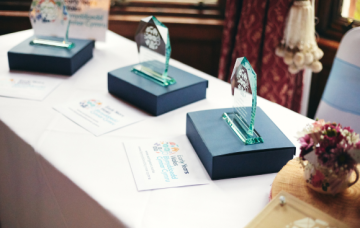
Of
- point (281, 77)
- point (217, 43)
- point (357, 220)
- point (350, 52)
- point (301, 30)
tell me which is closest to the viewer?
point (357, 220)

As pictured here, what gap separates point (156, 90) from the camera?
1.22m

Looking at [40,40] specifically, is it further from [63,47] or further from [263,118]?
[263,118]

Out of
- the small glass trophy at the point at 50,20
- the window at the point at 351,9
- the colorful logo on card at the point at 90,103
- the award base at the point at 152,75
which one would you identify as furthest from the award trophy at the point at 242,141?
the window at the point at 351,9

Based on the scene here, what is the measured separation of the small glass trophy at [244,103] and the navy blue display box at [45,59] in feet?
2.49

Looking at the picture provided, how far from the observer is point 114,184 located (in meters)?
0.89

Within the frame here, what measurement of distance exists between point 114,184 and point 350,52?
1059 mm

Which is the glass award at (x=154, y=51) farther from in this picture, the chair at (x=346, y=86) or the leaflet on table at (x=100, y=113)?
the chair at (x=346, y=86)

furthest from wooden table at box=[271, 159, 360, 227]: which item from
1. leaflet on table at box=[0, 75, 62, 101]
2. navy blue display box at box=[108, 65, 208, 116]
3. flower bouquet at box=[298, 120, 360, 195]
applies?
leaflet on table at box=[0, 75, 62, 101]

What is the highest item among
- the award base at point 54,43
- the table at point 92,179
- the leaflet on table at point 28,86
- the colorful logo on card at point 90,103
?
the award base at point 54,43

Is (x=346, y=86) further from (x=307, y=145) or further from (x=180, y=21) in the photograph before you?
(x=180, y=21)

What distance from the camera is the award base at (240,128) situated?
950 millimetres

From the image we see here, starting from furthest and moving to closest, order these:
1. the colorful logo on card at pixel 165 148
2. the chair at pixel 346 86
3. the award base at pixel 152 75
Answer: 1. the chair at pixel 346 86
2. the award base at pixel 152 75
3. the colorful logo on card at pixel 165 148

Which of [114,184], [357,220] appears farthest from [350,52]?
[114,184]

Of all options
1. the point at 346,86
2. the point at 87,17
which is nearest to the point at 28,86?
the point at 87,17
